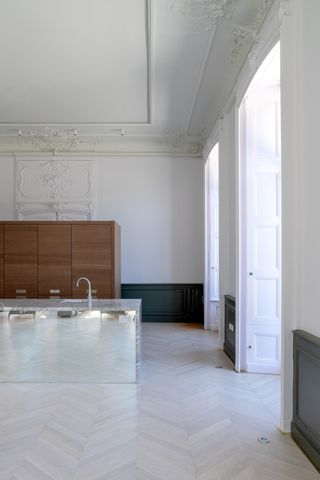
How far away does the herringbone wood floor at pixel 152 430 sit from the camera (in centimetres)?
258

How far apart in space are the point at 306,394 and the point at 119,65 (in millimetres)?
4505

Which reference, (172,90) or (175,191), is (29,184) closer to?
(175,191)

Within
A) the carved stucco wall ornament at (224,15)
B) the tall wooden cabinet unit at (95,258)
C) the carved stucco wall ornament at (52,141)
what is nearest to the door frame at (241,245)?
the carved stucco wall ornament at (224,15)

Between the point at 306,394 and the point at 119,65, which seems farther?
the point at 119,65

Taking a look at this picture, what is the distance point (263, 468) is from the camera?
2.61 m

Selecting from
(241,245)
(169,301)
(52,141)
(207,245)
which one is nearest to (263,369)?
(241,245)

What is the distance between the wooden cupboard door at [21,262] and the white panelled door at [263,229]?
4.18 meters

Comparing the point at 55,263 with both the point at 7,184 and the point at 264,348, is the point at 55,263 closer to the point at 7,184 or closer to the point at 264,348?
the point at 7,184

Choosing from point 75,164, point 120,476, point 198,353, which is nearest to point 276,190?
point 198,353

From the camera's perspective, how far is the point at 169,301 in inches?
321

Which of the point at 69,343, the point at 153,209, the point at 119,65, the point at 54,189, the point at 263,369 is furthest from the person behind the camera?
the point at 153,209

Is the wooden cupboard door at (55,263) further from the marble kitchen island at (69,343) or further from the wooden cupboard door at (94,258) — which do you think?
the marble kitchen island at (69,343)

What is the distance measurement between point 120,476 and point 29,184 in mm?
6842

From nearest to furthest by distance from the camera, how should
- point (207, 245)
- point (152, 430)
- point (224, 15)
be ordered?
point (152, 430) < point (224, 15) < point (207, 245)
